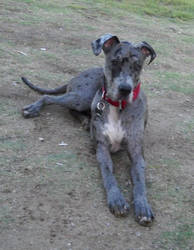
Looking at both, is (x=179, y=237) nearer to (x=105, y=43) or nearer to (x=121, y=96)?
(x=121, y=96)

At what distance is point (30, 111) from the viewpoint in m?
5.37

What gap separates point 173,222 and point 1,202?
1.55 m

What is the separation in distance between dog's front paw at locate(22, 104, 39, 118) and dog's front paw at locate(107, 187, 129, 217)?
1.78 m

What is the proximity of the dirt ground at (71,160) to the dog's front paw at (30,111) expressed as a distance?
2.7 inches

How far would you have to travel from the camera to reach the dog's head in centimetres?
432

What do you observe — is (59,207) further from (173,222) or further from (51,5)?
(51,5)

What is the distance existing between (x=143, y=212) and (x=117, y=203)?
248mm

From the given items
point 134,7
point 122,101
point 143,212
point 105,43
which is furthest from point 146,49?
point 134,7

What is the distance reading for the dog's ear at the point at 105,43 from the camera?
454cm

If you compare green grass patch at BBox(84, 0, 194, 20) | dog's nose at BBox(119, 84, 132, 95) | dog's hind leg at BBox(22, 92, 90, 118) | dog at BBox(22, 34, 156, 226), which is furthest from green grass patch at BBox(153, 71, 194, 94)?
green grass patch at BBox(84, 0, 194, 20)

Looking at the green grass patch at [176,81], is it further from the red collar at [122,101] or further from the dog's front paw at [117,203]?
the dog's front paw at [117,203]

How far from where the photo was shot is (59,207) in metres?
3.82

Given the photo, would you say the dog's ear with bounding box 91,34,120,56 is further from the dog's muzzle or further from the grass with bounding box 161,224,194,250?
the grass with bounding box 161,224,194,250

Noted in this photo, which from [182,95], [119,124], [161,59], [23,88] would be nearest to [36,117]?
[23,88]
